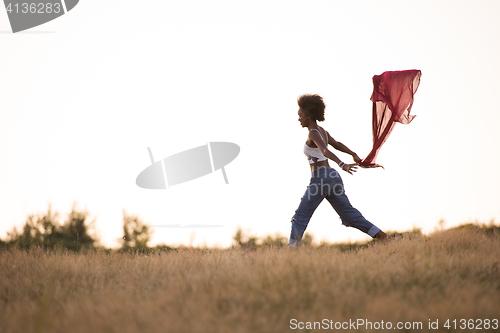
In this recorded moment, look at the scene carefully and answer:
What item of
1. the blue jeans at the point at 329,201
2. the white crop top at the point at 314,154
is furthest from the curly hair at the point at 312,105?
the blue jeans at the point at 329,201

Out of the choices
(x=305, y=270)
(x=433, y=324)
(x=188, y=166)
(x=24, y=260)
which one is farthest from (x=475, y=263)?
(x=188, y=166)

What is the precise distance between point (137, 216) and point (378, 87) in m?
10.6

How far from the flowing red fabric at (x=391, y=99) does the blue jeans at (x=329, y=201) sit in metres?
0.84

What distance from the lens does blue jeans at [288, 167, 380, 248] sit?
5.78m

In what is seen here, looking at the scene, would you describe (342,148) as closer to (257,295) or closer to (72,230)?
(257,295)

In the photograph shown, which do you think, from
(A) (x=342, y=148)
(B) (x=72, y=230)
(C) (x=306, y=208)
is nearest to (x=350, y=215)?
(C) (x=306, y=208)

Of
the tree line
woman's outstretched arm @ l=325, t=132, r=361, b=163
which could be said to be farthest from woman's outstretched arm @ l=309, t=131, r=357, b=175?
the tree line

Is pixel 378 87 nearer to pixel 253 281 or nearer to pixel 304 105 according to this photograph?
pixel 304 105

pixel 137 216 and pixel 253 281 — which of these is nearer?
pixel 253 281

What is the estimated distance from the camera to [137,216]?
14.4m

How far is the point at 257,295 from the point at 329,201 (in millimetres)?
2910

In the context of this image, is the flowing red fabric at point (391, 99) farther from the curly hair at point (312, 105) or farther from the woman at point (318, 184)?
the curly hair at point (312, 105)

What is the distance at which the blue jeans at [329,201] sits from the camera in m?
5.78

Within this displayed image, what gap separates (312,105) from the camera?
592 cm
